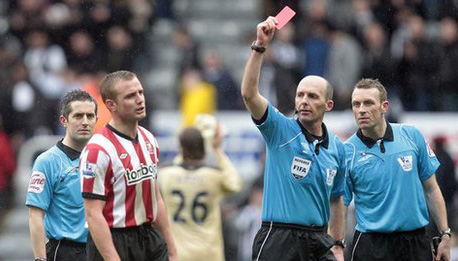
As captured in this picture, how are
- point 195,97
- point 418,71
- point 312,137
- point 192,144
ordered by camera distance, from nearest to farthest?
point 312,137, point 192,144, point 418,71, point 195,97

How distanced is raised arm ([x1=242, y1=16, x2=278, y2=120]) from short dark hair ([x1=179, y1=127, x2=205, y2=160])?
3.56m

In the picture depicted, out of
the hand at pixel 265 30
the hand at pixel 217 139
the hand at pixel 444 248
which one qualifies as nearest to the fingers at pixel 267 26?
the hand at pixel 265 30

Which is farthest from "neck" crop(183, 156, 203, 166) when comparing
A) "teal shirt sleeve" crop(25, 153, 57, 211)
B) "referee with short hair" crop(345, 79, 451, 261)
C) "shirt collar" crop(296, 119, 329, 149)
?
"shirt collar" crop(296, 119, 329, 149)

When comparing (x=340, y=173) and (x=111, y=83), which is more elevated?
(x=111, y=83)

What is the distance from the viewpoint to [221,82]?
2053 centimetres

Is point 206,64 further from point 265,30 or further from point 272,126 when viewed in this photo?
point 265,30

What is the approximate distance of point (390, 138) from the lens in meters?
11.6

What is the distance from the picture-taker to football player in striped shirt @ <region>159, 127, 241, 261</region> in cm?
1381

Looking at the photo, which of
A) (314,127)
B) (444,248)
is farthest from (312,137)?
(444,248)

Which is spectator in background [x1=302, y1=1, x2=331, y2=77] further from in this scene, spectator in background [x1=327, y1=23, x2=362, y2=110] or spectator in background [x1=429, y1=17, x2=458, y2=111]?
spectator in background [x1=429, y1=17, x2=458, y2=111]

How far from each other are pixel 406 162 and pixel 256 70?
216 cm

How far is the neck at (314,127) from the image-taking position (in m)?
10.8

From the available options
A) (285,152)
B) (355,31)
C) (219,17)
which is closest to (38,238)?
(285,152)

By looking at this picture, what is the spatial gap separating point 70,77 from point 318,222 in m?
10.8
